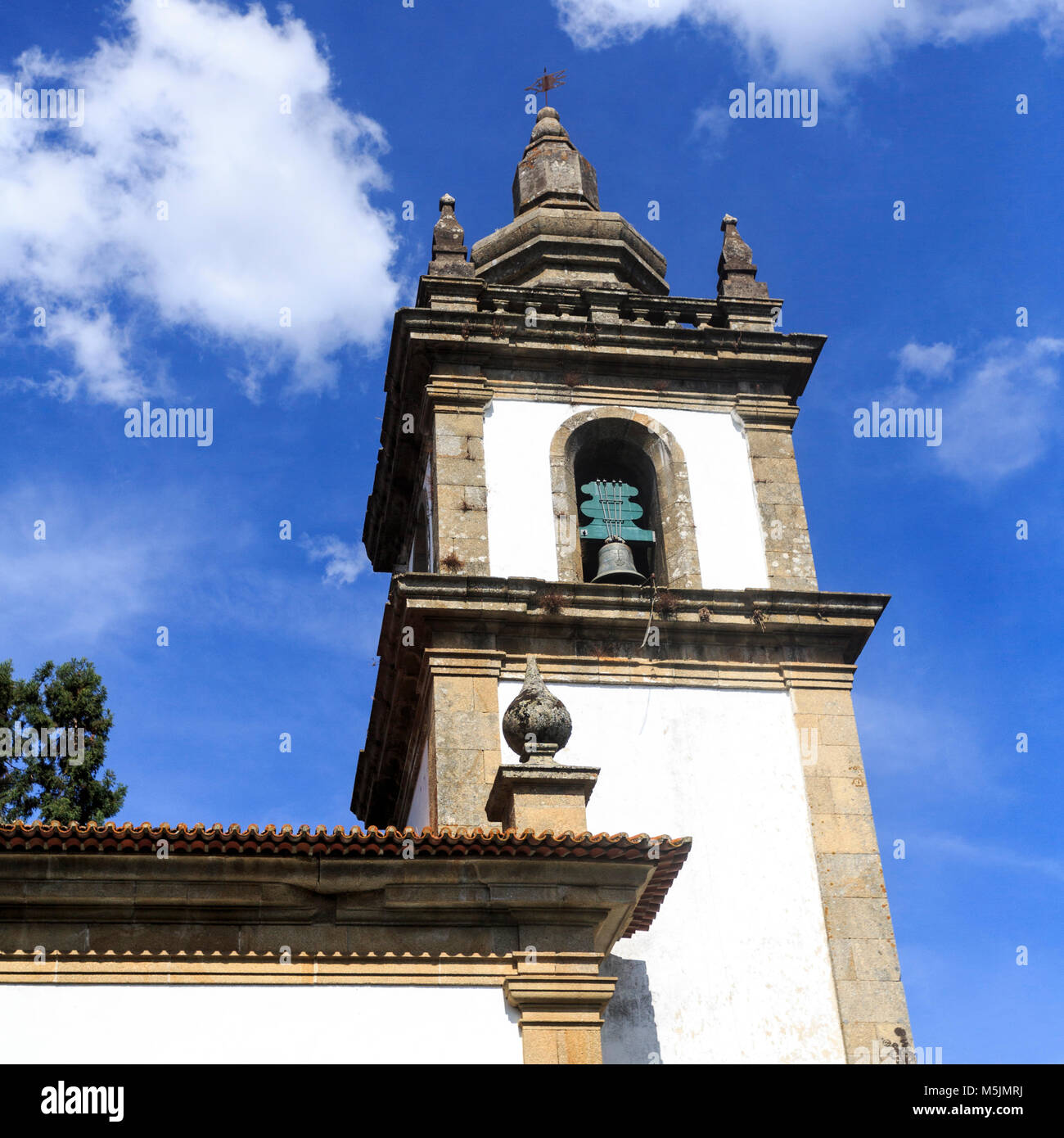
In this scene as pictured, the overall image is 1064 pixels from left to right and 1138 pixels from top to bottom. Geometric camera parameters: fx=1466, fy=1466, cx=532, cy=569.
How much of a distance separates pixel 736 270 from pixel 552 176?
11.9 ft

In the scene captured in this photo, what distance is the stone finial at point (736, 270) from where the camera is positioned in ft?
60.3

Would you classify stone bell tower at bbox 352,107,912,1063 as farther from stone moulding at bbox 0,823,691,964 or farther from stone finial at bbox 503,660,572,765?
stone moulding at bbox 0,823,691,964

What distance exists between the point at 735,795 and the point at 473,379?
5.80 metres

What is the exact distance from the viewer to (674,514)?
16.5 meters

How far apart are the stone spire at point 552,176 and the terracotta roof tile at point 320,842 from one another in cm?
1241

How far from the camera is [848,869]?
46.0 ft

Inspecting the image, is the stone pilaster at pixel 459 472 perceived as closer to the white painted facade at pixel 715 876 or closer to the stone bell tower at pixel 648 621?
the stone bell tower at pixel 648 621

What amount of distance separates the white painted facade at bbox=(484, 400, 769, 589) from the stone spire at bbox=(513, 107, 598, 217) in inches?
186

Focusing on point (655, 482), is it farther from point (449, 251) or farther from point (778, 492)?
point (449, 251)

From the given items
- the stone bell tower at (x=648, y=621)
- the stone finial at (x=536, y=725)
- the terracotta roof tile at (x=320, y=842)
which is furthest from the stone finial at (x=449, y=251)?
the terracotta roof tile at (x=320, y=842)

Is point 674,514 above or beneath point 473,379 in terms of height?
beneath

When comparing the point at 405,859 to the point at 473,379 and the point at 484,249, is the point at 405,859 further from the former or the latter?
the point at 484,249
